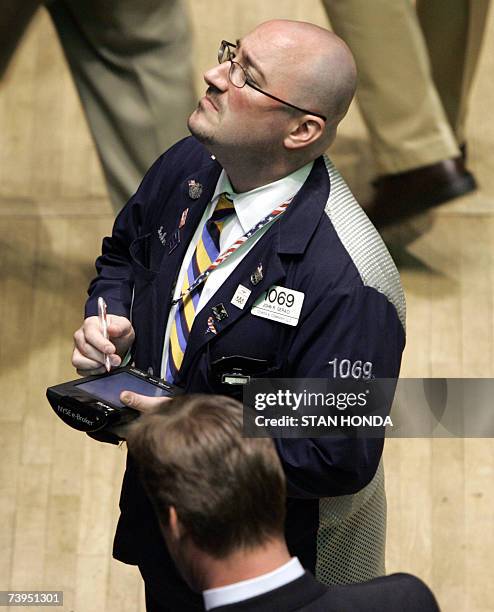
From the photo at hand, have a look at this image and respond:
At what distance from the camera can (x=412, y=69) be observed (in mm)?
3936

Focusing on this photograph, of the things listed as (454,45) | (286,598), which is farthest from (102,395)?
(454,45)

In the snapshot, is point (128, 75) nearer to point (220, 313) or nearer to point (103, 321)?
point (103, 321)

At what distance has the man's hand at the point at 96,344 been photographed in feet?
7.95

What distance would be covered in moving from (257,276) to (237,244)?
11 cm

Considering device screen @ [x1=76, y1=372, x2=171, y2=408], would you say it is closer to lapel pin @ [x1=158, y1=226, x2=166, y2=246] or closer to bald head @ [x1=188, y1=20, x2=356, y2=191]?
lapel pin @ [x1=158, y1=226, x2=166, y2=246]

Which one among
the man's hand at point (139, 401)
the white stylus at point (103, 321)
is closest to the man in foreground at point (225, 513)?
the man's hand at point (139, 401)

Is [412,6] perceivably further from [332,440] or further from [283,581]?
[283,581]

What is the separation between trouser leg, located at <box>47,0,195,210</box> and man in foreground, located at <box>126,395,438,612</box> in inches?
84.9

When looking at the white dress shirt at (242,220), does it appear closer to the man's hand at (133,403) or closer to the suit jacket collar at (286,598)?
the man's hand at (133,403)

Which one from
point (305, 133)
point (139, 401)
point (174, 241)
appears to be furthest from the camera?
point (174, 241)

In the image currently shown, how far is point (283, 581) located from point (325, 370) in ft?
1.88

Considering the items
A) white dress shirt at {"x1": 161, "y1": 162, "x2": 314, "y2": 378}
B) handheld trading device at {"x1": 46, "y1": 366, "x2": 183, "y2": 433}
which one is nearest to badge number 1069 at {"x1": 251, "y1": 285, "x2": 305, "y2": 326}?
white dress shirt at {"x1": 161, "y1": 162, "x2": 314, "y2": 378}

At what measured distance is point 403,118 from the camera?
4.04m

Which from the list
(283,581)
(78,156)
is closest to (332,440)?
(283,581)
